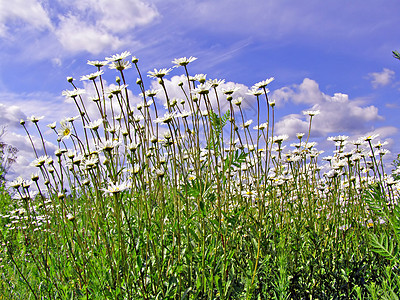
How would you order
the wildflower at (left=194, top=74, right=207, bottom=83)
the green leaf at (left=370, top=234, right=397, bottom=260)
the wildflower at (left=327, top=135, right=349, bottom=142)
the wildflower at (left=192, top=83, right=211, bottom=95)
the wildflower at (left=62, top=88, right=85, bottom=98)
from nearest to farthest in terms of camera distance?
the green leaf at (left=370, top=234, right=397, bottom=260) < the wildflower at (left=192, top=83, right=211, bottom=95) < the wildflower at (left=194, top=74, right=207, bottom=83) < the wildflower at (left=62, top=88, right=85, bottom=98) < the wildflower at (left=327, top=135, right=349, bottom=142)

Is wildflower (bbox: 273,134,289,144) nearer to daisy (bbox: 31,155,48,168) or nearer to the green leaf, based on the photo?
the green leaf

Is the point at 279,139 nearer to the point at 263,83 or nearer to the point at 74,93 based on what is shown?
the point at 263,83

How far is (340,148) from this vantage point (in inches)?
140

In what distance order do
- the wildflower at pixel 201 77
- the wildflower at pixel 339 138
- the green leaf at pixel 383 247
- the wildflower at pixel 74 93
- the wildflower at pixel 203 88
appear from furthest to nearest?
the wildflower at pixel 339 138 < the wildflower at pixel 74 93 < the wildflower at pixel 201 77 < the wildflower at pixel 203 88 < the green leaf at pixel 383 247

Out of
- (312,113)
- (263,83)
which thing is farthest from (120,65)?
(312,113)

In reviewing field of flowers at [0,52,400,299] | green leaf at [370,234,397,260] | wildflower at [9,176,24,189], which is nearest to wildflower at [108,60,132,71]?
field of flowers at [0,52,400,299]

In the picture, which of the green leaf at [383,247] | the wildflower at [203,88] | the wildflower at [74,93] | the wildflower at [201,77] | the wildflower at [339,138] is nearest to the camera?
the green leaf at [383,247]

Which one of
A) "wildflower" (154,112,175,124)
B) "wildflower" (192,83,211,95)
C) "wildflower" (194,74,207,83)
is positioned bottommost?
"wildflower" (154,112,175,124)

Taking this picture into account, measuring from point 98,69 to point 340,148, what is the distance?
2.63 metres

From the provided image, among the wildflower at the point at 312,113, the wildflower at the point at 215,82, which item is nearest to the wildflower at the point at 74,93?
the wildflower at the point at 215,82

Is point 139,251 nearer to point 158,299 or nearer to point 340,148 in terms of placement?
point 158,299

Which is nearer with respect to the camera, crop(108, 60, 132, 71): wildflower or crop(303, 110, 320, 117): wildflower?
crop(108, 60, 132, 71): wildflower

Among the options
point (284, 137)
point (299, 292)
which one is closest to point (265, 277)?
point (299, 292)

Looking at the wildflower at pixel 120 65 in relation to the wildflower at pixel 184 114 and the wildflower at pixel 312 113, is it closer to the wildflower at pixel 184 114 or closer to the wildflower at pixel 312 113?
the wildflower at pixel 184 114
